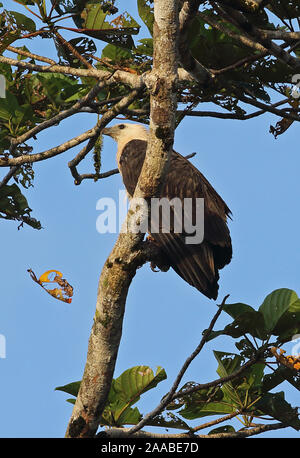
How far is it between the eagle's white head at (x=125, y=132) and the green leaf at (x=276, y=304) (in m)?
3.54

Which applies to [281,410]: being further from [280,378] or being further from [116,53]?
[116,53]

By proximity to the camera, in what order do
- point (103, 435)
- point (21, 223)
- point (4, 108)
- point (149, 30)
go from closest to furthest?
point (103, 435)
point (4, 108)
point (149, 30)
point (21, 223)

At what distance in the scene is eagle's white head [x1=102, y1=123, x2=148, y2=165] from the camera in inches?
346

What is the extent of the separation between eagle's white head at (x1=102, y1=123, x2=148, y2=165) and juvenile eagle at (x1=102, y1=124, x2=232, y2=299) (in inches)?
17.2

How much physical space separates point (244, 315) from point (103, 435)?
1378 millimetres

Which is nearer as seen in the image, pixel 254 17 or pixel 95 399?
pixel 95 399

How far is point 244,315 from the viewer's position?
18.1 feet

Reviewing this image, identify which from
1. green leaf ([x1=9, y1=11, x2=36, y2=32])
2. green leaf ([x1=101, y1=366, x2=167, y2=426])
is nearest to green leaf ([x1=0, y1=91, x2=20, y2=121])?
green leaf ([x1=9, y1=11, x2=36, y2=32])

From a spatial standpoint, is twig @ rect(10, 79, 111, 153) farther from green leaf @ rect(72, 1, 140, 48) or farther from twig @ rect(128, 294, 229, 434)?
twig @ rect(128, 294, 229, 434)

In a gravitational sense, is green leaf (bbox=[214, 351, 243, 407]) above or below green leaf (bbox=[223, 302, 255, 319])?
below
